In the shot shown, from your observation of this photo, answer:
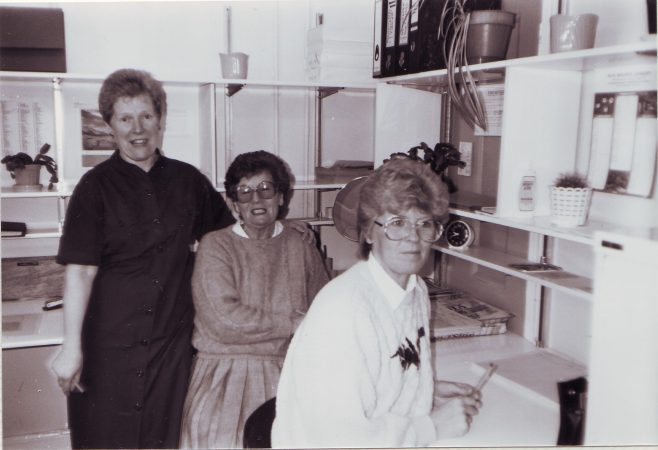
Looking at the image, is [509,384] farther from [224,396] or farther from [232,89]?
[232,89]

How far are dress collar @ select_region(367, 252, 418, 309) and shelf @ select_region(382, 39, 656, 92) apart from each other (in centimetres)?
69

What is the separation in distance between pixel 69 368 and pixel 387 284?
3.43ft

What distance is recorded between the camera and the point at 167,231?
1.82m

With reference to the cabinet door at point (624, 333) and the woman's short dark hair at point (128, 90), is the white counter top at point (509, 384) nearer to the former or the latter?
the cabinet door at point (624, 333)

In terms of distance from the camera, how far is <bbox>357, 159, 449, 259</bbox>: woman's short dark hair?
1.34 metres

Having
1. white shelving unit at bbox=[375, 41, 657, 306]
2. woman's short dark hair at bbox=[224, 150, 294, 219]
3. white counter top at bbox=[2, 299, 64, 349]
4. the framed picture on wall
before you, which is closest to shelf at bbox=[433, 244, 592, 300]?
white shelving unit at bbox=[375, 41, 657, 306]

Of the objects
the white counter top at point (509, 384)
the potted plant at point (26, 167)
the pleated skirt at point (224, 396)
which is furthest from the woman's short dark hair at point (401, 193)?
the potted plant at point (26, 167)

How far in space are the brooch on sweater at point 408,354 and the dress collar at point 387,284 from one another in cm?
9

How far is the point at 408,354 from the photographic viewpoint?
1.34 m

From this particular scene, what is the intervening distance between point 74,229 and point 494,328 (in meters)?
1.38

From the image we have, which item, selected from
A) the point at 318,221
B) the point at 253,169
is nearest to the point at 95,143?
the point at 253,169

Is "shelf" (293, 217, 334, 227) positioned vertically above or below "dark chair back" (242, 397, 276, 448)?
above

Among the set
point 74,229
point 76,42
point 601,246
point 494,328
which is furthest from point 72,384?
point 601,246

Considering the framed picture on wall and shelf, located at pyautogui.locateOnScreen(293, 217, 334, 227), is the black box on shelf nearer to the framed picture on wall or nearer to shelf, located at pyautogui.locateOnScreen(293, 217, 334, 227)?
the framed picture on wall
